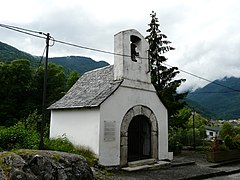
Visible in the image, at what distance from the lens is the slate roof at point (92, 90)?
36.6 ft

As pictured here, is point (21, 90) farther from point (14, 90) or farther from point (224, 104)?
point (224, 104)

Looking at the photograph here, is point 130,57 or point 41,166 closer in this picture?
point 41,166

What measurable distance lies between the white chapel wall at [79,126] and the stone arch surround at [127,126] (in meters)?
1.27

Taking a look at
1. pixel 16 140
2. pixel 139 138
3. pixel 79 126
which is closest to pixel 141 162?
pixel 139 138

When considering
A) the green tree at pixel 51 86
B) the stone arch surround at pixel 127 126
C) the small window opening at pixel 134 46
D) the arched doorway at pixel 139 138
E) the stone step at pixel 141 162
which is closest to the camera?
the stone arch surround at pixel 127 126

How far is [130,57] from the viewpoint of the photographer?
39.8 feet

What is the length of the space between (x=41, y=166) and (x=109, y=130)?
5208 mm

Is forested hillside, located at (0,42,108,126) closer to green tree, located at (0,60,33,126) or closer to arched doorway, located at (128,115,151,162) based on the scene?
green tree, located at (0,60,33,126)

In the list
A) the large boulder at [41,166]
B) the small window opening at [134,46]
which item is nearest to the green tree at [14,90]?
the small window opening at [134,46]

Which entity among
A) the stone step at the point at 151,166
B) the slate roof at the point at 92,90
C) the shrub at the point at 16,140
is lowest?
the stone step at the point at 151,166

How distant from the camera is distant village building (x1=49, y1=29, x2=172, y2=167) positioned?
1073cm

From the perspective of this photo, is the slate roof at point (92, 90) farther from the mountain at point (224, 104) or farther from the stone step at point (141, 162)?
the mountain at point (224, 104)

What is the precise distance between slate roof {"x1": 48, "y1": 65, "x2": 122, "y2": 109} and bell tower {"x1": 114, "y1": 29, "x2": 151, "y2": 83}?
2.43 feet

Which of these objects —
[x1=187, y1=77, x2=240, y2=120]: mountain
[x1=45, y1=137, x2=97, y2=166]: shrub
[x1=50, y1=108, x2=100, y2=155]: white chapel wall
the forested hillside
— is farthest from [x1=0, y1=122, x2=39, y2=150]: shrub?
[x1=187, y1=77, x2=240, y2=120]: mountain
